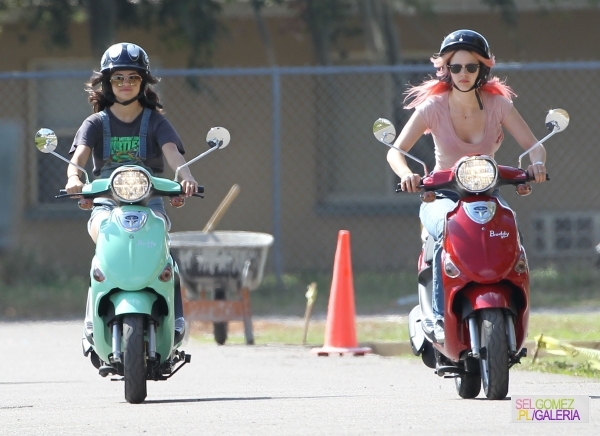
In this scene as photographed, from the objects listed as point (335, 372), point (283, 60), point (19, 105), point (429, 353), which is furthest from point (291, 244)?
point (429, 353)

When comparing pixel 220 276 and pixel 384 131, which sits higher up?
pixel 384 131

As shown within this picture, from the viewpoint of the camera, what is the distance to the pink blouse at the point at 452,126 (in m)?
6.90

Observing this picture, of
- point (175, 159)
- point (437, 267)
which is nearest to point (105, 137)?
point (175, 159)

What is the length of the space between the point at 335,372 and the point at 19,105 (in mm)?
9145

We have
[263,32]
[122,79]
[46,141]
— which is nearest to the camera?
[46,141]

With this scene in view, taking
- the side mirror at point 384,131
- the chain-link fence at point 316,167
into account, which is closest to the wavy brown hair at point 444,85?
the side mirror at point 384,131

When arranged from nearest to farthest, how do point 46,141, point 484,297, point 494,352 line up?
point 494,352 → point 484,297 → point 46,141

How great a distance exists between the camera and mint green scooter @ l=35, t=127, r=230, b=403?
6445mm

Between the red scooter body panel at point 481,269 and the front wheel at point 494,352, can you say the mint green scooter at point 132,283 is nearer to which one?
the red scooter body panel at point 481,269

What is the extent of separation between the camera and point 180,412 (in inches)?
245

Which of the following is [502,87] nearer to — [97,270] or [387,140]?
[387,140]

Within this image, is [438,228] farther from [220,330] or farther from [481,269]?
[220,330]

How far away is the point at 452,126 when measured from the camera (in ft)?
22.7

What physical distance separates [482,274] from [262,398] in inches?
56.7
